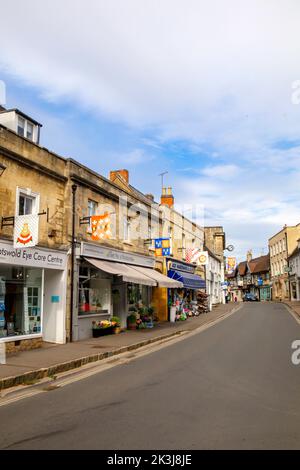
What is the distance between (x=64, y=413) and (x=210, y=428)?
7.74 feet

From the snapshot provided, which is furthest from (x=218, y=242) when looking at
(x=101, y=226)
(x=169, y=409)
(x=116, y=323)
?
(x=169, y=409)

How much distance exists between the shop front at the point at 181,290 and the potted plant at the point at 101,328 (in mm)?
8431

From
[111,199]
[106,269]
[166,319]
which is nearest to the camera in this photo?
[106,269]

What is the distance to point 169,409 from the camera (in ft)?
20.7

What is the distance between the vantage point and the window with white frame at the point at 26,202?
44.3 ft

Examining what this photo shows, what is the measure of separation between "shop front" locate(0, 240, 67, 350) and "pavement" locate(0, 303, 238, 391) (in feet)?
1.94

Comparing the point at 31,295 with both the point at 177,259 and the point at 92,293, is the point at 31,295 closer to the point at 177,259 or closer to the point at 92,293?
the point at 92,293

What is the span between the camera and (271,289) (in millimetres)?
70438

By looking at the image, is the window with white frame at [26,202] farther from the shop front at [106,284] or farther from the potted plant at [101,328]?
the potted plant at [101,328]

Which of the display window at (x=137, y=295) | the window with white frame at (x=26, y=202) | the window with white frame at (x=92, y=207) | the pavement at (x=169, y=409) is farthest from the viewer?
the display window at (x=137, y=295)

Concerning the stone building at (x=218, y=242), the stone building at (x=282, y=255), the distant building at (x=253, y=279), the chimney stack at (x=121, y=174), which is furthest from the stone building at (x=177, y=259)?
the distant building at (x=253, y=279)

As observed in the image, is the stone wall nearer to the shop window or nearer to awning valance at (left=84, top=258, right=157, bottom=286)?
the shop window
